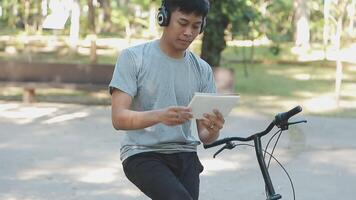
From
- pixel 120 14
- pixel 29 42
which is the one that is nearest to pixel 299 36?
pixel 120 14

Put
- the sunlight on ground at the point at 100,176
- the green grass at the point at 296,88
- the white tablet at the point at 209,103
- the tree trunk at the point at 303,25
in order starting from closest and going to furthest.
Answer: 1. the white tablet at the point at 209,103
2. the sunlight on ground at the point at 100,176
3. the green grass at the point at 296,88
4. the tree trunk at the point at 303,25

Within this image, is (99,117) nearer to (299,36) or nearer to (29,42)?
(29,42)

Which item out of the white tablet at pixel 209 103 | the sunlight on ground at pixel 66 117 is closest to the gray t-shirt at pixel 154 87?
the white tablet at pixel 209 103

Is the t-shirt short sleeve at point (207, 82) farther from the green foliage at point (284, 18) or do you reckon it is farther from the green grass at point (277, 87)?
the green foliage at point (284, 18)

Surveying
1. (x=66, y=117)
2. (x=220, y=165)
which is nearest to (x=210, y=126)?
(x=220, y=165)

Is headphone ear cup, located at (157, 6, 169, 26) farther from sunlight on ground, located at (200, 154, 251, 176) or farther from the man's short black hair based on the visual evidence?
sunlight on ground, located at (200, 154, 251, 176)

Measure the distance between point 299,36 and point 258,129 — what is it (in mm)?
23687

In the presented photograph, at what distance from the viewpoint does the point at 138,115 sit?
Answer: 3.05 metres

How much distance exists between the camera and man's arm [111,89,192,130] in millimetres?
2893

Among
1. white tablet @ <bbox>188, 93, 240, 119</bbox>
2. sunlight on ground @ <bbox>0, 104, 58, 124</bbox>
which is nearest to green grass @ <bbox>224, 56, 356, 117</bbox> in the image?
sunlight on ground @ <bbox>0, 104, 58, 124</bbox>

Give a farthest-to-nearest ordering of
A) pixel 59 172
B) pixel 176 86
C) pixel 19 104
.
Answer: pixel 19 104 < pixel 59 172 < pixel 176 86

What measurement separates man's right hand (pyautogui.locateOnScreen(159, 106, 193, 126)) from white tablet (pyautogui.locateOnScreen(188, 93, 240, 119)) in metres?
0.03

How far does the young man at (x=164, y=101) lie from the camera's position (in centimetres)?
313

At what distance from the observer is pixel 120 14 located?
35625 mm
